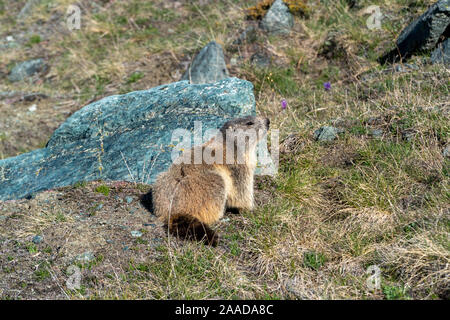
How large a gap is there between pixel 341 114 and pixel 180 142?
3.35m

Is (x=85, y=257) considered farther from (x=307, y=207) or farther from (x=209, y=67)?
(x=209, y=67)

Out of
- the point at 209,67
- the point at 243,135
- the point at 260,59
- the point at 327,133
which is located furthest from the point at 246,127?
the point at 260,59

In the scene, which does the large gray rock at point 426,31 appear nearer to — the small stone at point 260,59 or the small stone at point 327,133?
the small stone at point 260,59

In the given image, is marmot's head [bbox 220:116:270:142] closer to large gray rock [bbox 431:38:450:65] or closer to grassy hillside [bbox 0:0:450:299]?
grassy hillside [bbox 0:0:450:299]

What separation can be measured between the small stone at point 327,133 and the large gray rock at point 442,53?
3.04 metres

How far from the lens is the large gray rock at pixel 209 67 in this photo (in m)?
11.0

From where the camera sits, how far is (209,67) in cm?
1109

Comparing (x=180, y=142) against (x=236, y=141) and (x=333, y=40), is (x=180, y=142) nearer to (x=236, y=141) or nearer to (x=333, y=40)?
(x=236, y=141)

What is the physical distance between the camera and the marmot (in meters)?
5.39

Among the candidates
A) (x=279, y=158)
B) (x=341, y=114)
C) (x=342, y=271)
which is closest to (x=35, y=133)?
(x=279, y=158)

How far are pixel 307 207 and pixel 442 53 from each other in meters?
5.28

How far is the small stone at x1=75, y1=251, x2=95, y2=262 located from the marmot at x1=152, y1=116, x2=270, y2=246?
0.97 meters

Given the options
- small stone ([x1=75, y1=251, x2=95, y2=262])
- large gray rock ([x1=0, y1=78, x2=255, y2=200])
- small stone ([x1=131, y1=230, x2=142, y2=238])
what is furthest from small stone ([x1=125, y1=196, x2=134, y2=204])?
small stone ([x1=75, y1=251, x2=95, y2=262])

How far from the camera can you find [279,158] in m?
7.73
